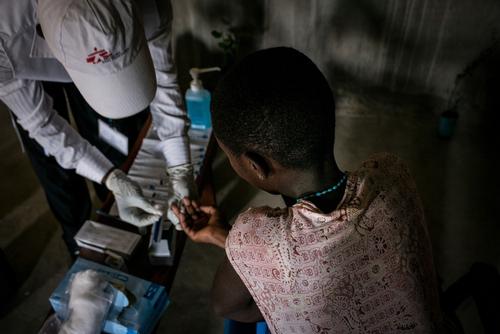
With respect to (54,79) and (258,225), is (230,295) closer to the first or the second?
(258,225)

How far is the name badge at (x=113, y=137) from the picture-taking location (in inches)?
71.3

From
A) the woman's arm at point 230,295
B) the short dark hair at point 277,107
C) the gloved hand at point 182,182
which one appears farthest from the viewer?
the gloved hand at point 182,182

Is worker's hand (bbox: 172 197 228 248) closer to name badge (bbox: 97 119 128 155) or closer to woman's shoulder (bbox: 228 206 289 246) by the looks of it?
woman's shoulder (bbox: 228 206 289 246)

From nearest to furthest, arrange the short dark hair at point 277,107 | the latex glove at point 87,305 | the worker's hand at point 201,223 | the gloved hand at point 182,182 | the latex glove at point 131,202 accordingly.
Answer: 1. the short dark hair at point 277,107
2. the latex glove at point 87,305
3. the worker's hand at point 201,223
4. the latex glove at point 131,202
5. the gloved hand at point 182,182

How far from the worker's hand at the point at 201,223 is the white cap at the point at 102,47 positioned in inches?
14.8

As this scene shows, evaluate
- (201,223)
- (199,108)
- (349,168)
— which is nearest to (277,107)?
(201,223)

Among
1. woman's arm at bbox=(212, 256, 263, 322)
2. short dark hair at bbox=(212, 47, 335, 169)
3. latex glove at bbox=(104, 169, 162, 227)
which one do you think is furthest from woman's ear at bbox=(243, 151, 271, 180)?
latex glove at bbox=(104, 169, 162, 227)

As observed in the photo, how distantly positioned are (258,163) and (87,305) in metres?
0.60

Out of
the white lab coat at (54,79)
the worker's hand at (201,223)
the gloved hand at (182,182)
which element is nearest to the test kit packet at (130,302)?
the worker's hand at (201,223)

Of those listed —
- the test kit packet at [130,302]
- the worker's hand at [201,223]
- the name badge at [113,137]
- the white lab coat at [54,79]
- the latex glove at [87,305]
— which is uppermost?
the white lab coat at [54,79]

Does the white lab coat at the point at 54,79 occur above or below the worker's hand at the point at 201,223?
above

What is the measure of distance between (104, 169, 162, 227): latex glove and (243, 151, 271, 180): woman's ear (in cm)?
63

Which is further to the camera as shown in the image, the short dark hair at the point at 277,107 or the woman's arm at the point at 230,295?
the woman's arm at the point at 230,295

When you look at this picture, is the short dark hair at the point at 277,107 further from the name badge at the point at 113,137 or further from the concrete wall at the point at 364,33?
the concrete wall at the point at 364,33
